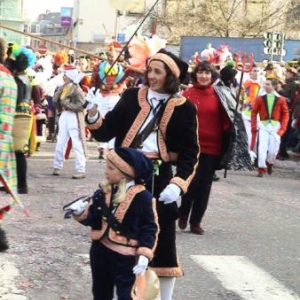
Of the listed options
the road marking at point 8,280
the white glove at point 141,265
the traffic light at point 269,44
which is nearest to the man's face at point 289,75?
the traffic light at point 269,44

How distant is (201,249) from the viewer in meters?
7.21

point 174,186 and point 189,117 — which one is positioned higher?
point 189,117

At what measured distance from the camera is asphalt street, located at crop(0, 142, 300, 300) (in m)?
5.83

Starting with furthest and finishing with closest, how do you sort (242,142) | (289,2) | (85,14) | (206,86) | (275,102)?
(85,14), (289,2), (275,102), (242,142), (206,86)

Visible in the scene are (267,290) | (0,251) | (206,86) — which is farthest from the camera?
(206,86)

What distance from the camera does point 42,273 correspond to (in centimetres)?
604

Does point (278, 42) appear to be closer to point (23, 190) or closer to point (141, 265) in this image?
point (23, 190)

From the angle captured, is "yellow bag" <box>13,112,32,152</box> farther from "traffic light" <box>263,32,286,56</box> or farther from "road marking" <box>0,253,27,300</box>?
"traffic light" <box>263,32,286,56</box>

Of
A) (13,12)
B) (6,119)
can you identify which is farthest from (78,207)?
(13,12)

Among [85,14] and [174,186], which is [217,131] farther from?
[85,14]

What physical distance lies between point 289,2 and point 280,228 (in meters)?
40.7

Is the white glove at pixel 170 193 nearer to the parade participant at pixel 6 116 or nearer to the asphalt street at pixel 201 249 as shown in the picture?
the asphalt street at pixel 201 249

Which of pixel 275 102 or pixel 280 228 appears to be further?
pixel 275 102

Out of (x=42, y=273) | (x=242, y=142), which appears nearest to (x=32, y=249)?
(x=42, y=273)
